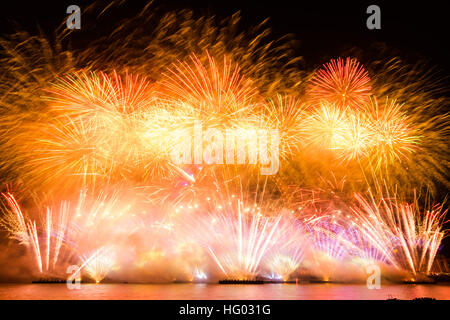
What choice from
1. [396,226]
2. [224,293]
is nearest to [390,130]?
[396,226]

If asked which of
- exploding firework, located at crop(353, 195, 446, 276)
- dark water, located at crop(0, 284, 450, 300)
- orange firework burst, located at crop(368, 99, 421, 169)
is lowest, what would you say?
dark water, located at crop(0, 284, 450, 300)

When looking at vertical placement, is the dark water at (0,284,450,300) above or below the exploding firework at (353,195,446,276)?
below

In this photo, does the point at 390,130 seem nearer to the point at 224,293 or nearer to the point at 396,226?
the point at 396,226

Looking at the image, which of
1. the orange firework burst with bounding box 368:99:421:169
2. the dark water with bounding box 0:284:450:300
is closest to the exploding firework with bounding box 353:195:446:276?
the dark water with bounding box 0:284:450:300

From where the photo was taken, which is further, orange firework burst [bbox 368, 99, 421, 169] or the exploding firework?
the exploding firework

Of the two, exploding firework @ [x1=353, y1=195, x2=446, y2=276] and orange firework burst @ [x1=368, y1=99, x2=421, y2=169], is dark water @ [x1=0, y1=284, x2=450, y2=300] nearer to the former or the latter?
exploding firework @ [x1=353, y1=195, x2=446, y2=276]

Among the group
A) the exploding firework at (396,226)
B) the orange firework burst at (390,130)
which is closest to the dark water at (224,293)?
the exploding firework at (396,226)

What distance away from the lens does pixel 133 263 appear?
2592 cm

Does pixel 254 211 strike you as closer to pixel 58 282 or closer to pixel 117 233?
pixel 117 233

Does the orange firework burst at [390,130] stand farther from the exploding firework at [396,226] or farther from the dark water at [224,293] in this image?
the dark water at [224,293]

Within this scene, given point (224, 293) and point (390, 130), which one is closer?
point (390, 130)

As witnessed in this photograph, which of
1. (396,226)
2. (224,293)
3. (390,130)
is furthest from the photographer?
(396,226)

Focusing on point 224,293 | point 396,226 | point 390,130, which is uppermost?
point 390,130

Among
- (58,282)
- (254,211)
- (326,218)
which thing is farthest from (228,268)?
(58,282)
